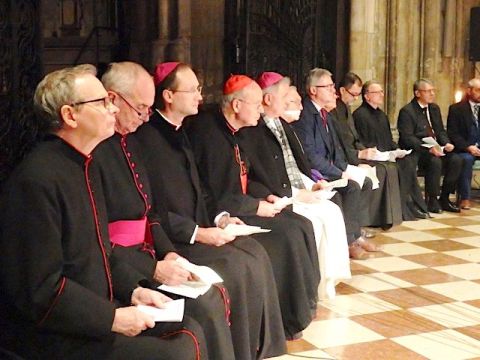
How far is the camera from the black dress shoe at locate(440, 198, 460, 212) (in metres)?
8.57

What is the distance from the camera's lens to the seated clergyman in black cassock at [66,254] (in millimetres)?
2592

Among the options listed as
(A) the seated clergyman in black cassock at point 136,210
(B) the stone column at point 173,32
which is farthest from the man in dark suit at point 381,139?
(A) the seated clergyman in black cassock at point 136,210

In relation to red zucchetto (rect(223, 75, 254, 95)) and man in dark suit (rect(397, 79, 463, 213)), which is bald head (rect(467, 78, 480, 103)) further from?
red zucchetto (rect(223, 75, 254, 95))

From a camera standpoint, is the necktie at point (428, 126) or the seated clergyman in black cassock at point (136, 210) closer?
the seated clergyman in black cassock at point (136, 210)

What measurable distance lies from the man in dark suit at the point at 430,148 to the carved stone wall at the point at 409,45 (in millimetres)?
916

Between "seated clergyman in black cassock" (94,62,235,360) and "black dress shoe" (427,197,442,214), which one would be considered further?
"black dress shoe" (427,197,442,214)

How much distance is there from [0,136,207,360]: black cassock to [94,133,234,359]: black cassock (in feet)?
1.37

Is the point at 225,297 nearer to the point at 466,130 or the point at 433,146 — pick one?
the point at 433,146

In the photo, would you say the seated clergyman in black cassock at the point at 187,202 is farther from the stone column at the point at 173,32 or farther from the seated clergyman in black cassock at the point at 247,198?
the stone column at the point at 173,32

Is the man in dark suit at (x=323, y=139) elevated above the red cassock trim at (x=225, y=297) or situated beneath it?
elevated above

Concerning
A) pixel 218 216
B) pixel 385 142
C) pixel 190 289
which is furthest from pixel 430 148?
pixel 190 289

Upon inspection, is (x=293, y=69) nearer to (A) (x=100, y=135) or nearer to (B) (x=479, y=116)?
(B) (x=479, y=116)

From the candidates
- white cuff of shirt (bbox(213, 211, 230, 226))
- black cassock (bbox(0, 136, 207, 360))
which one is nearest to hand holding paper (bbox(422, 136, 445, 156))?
white cuff of shirt (bbox(213, 211, 230, 226))

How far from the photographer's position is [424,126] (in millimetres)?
8570
